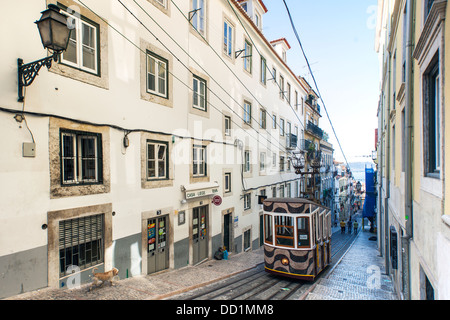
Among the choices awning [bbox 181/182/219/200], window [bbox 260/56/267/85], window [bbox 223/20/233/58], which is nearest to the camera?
awning [bbox 181/182/219/200]

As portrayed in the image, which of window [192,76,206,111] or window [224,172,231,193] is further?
window [224,172,231,193]

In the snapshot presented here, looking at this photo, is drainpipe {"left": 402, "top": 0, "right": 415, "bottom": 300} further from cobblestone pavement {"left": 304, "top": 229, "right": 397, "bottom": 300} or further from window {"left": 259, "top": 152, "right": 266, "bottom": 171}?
window {"left": 259, "top": 152, "right": 266, "bottom": 171}

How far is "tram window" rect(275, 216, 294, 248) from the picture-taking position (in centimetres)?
951

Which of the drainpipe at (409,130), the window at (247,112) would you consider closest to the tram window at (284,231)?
the drainpipe at (409,130)

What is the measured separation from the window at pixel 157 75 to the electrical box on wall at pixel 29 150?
411 centimetres

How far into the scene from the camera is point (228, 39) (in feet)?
46.4

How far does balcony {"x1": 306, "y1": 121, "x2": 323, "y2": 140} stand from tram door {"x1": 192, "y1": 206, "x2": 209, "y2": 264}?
22156 millimetres

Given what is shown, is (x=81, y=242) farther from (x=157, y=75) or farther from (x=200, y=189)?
(x=157, y=75)

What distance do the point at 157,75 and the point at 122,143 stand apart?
2.96 m

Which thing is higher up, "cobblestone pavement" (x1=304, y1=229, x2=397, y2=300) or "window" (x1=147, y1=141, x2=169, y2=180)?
"window" (x1=147, y1=141, x2=169, y2=180)

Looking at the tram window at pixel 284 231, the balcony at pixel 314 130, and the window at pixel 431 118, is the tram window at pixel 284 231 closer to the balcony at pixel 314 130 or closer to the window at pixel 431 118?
the window at pixel 431 118

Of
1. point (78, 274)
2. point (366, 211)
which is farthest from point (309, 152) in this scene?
point (78, 274)

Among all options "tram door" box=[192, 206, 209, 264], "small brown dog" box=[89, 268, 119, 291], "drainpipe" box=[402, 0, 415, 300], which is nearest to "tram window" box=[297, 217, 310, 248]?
"drainpipe" box=[402, 0, 415, 300]

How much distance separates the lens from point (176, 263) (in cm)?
991
